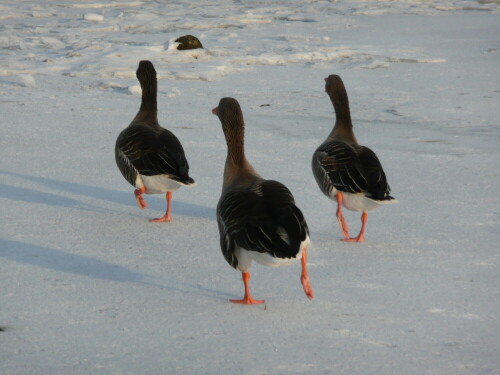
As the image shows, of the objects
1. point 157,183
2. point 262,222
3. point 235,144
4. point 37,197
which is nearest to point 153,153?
point 157,183

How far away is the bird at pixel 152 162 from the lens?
6984 millimetres

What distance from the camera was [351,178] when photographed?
6500 millimetres

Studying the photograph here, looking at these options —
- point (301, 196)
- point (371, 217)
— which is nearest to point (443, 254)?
point (371, 217)

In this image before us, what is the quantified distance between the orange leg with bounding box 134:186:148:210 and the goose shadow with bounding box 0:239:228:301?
1337mm

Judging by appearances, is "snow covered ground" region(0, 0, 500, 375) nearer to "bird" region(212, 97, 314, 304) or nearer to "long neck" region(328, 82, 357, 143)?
"bird" region(212, 97, 314, 304)

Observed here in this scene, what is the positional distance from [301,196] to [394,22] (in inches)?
680

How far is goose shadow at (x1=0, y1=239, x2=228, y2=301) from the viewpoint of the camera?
5.27 metres

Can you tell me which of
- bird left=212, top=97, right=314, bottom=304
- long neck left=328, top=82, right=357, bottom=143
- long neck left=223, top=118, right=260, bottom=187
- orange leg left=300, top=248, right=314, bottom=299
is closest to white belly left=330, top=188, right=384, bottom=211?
long neck left=328, top=82, right=357, bottom=143

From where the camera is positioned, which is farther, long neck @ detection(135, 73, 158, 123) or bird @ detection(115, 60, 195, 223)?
long neck @ detection(135, 73, 158, 123)

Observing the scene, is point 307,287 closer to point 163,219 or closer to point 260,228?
point 260,228

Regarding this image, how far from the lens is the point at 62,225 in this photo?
22.0 ft

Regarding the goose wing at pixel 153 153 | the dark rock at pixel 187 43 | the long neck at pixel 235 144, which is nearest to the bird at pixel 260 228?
the long neck at pixel 235 144

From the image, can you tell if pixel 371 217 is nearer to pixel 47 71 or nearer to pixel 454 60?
pixel 47 71

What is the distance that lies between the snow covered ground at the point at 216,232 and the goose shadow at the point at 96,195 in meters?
0.03
